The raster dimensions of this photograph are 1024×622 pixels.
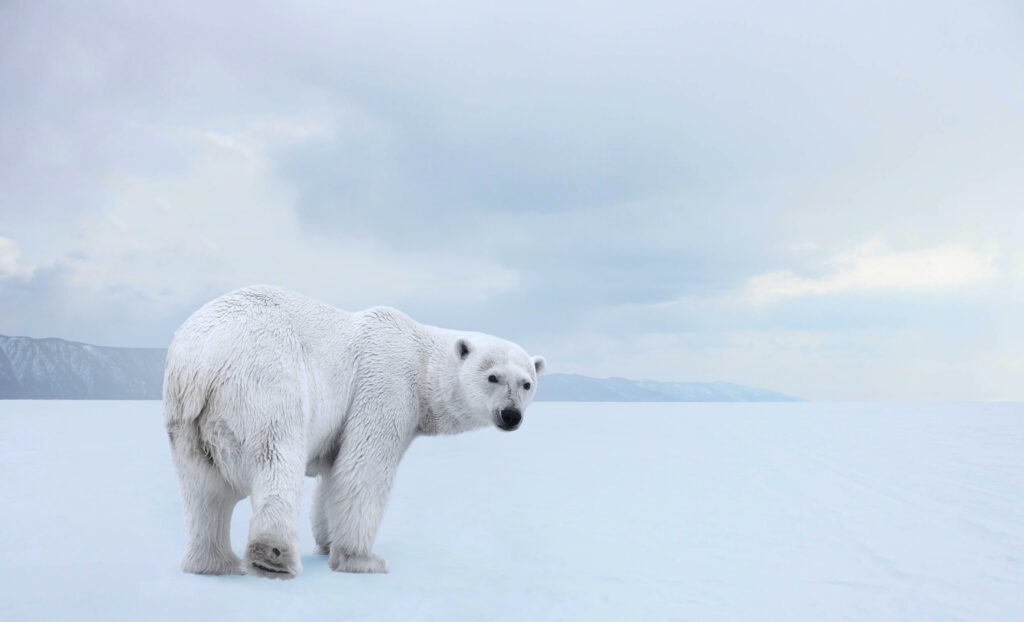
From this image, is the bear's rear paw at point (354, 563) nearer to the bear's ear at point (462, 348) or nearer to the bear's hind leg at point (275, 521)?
the bear's hind leg at point (275, 521)

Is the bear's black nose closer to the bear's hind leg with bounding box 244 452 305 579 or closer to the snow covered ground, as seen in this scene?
the snow covered ground

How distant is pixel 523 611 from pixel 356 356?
2513 millimetres

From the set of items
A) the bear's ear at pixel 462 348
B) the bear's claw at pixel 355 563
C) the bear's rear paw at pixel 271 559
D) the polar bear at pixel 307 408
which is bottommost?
the bear's claw at pixel 355 563

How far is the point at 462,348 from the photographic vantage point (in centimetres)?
648

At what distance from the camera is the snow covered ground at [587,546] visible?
5039 millimetres

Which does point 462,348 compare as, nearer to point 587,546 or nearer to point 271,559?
point 271,559

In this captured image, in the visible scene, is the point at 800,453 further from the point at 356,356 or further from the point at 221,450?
the point at 221,450

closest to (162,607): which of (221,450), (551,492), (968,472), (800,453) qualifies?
(221,450)

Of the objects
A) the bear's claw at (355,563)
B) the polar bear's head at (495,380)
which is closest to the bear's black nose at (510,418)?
the polar bear's head at (495,380)

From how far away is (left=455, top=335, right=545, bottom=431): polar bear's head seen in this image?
622cm

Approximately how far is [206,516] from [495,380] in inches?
98.5

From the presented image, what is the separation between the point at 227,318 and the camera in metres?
5.16

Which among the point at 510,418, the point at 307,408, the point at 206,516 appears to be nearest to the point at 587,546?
the point at 510,418

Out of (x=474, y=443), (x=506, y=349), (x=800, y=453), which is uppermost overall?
(x=506, y=349)
